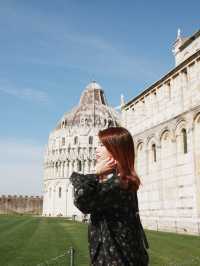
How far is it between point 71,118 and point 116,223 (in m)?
102

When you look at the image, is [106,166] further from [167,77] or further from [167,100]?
[167,77]

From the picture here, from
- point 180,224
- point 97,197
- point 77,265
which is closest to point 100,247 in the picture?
point 97,197

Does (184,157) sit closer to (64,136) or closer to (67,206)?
(67,206)

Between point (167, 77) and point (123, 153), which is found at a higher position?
point (167, 77)

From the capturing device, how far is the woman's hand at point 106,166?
3270 millimetres

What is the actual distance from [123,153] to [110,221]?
1.98 feet

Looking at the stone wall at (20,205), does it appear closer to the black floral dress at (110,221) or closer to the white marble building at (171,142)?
the white marble building at (171,142)

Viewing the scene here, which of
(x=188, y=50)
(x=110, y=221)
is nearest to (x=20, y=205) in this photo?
(x=188, y=50)

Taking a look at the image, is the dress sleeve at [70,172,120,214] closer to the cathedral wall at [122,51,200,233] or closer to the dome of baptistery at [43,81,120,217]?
the cathedral wall at [122,51,200,233]

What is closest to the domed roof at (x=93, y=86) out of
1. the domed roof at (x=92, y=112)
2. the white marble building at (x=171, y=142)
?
the domed roof at (x=92, y=112)

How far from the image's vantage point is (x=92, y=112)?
106 meters

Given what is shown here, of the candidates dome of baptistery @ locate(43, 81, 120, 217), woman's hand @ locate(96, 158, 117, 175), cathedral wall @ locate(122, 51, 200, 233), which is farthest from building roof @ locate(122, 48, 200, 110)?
dome of baptistery @ locate(43, 81, 120, 217)

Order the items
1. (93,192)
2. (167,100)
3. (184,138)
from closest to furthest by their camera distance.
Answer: (93,192) → (184,138) → (167,100)

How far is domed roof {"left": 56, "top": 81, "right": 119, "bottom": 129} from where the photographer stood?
10357 centimetres
